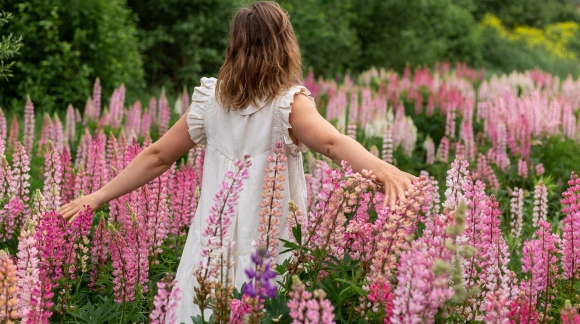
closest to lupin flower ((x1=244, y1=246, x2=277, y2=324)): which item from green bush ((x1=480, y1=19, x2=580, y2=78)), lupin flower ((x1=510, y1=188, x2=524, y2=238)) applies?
lupin flower ((x1=510, y1=188, x2=524, y2=238))

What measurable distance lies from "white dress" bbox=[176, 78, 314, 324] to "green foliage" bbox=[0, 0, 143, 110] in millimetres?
5676

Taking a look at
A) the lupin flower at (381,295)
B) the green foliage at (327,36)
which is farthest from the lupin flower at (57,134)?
the green foliage at (327,36)

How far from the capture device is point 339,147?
10.1 feet

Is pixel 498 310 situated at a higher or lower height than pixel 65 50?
lower

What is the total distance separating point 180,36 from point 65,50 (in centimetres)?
374

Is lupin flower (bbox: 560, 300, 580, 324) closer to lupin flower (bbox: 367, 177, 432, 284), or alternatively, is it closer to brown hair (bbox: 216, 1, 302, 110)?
lupin flower (bbox: 367, 177, 432, 284)

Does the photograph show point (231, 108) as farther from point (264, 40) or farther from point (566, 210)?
point (566, 210)

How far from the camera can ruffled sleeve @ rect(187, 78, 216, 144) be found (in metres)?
3.44

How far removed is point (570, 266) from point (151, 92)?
10.2 meters

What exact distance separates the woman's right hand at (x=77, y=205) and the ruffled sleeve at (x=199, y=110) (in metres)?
0.59

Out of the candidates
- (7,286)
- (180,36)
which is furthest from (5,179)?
(180,36)

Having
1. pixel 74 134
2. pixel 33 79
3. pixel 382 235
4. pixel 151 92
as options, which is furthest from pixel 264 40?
pixel 151 92

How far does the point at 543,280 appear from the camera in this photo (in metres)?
2.96

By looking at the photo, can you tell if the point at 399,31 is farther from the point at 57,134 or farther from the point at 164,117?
the point at 57,134
